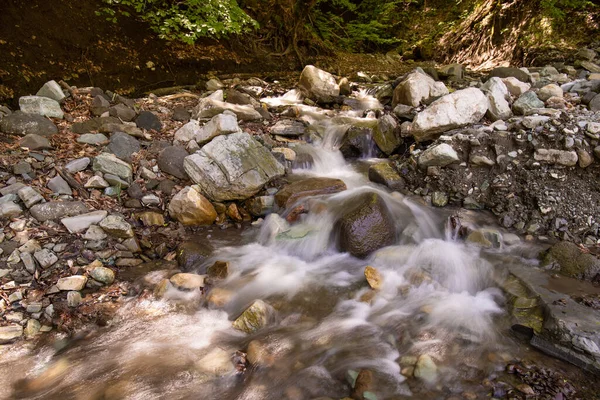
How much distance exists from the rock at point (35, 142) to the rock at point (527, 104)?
6.79 metres

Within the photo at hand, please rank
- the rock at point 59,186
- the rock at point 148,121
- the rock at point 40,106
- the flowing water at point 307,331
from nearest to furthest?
the flowing water at point 307,331 → the rock at point 59,186 → the rock at point 40,106 → the rock at point 148,121

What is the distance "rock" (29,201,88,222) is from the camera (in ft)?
13.1

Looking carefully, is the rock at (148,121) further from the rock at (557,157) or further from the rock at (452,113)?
the rock at (557,157)

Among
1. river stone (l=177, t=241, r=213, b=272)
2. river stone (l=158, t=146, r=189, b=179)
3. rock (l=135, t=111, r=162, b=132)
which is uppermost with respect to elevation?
rock (l=135, t=111, r=162, b=132)

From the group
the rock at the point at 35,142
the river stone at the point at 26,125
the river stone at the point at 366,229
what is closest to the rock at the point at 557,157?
the river stone at the point at 366,229

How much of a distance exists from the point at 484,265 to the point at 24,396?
14.6 ft

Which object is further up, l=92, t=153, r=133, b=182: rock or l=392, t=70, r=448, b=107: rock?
l=392, t=70, r=448, b=107: rock

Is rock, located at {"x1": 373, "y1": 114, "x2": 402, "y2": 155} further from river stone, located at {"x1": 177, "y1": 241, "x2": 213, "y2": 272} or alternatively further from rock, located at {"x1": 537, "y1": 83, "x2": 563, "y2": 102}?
river stone, located at {"x1": 177, "y1": 241, "x2": 213, "y2": 272}

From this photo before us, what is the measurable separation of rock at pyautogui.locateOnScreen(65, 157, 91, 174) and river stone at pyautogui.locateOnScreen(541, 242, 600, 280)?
562 cm

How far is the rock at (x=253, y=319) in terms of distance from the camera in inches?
135

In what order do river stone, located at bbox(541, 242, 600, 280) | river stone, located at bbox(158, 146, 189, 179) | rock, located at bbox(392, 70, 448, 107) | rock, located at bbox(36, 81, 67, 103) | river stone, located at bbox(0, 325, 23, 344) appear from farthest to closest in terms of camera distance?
rock, located at bbox(392, 70, 448, 107)
rock, located at bbox(36, 81, 67, 103)
river stone, located at bbox(158, 146, 189, 179)
river stone, located at bbox(541, 242, 600, 280)
river stone, located at bbox(0, 325, 23, 344)

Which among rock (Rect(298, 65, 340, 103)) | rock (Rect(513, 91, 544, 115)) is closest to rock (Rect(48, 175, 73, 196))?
rock (Rect(298, 65, 340, 103))

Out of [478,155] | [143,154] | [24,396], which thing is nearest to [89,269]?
[24,396]

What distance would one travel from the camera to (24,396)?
2.74m
